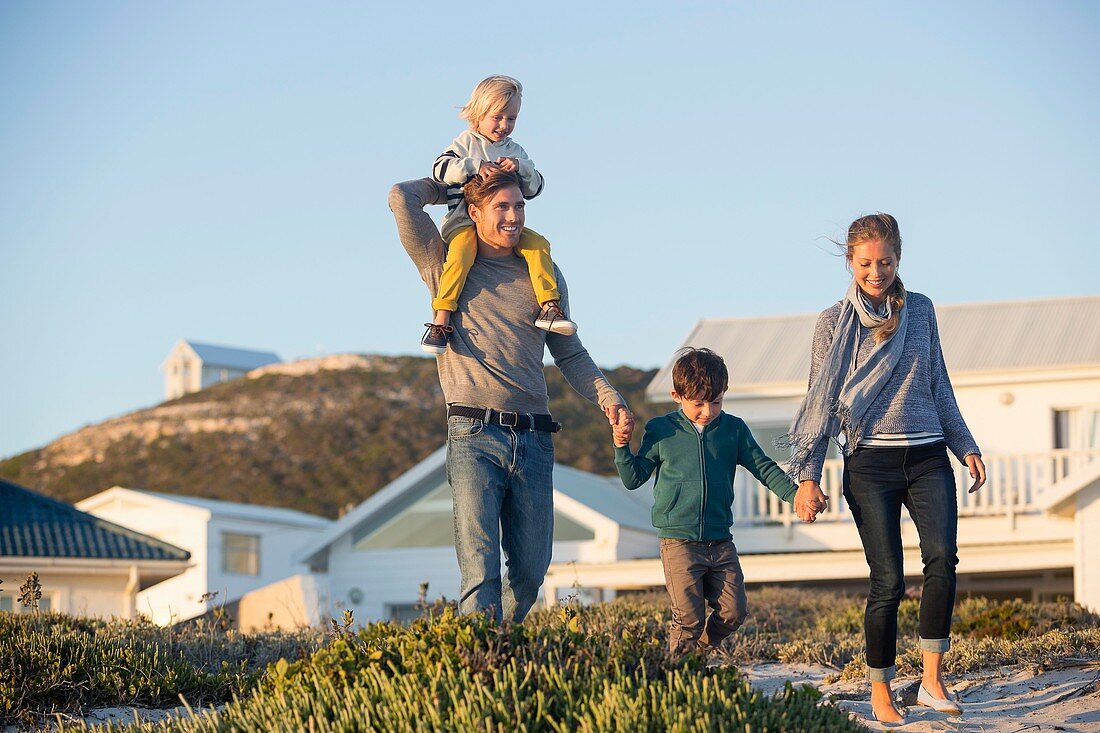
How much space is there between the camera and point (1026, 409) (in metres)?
21.9

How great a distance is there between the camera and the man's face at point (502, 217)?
5.71 m

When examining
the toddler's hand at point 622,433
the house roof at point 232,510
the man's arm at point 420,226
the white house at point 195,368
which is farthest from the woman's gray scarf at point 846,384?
the white house at point 195,368

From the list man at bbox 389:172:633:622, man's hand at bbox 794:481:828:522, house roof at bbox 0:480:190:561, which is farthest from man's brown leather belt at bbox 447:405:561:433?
house roof at bbox 0:480:190:561

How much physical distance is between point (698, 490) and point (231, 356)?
71.8m

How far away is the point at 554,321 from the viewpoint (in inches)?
223

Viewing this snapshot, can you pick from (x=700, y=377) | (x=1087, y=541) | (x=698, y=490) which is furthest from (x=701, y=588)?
(x=1087, y=541)

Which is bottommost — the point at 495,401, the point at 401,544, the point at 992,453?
the point at 401,544

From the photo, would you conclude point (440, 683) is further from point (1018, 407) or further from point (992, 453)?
point (1018, 407)

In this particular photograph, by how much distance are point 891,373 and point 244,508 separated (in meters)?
32.4

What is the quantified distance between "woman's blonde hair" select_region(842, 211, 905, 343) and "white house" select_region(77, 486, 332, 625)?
2882cm

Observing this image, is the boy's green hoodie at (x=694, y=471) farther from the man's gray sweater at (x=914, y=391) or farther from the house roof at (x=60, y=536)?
the house roof at (x=60, y=536)

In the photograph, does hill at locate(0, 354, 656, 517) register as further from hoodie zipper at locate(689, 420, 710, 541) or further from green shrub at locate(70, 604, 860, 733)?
green shrub at locate(70, 604, 860, 733)

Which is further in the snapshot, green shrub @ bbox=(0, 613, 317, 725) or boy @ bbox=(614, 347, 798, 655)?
green shrub @ bbox=(0, 613, 317, 725)

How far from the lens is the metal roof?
7350 centimetres
